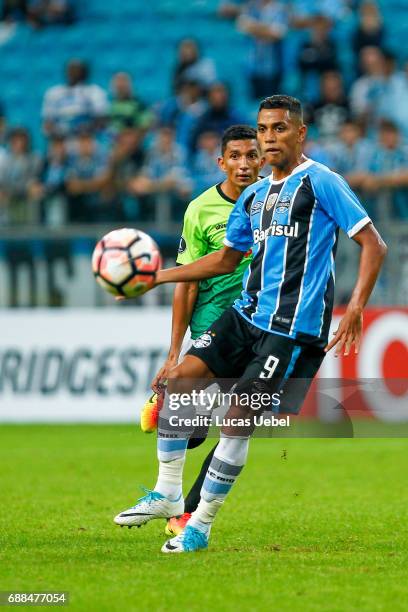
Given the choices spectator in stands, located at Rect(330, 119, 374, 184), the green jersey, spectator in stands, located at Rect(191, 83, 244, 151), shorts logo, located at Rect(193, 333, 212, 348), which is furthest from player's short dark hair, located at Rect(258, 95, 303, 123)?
spectator in stands, located at Rect(191, 83, 244, 151)

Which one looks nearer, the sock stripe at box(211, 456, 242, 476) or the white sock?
the sock stripe at box(211, 456, 242, 476)

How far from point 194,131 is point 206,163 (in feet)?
3.24

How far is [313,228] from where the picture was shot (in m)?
6.30

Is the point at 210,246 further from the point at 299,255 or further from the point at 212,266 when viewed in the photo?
the point at 299,255

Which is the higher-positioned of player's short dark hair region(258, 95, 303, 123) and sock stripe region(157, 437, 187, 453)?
player's short dark hair region(258, 95, 303, 123)

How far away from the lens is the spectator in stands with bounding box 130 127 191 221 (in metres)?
14.8

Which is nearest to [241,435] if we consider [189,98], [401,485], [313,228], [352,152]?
[313,228]

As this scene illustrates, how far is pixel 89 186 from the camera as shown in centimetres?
1586

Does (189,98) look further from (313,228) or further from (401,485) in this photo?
(313,228)

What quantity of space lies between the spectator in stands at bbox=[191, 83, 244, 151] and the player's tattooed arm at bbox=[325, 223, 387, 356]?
10.5 meters

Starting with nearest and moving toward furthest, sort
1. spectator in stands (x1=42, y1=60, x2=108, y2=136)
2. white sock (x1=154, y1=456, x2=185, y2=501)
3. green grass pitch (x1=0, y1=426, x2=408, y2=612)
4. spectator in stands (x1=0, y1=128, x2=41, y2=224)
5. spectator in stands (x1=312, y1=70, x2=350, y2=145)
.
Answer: green grass pitch (x1=0, y1=426, x2=408, y2=612) → white sock (x1=154, y1=456, x2=185, y2=501) → spectator in stands (x1=0, y1=128, x2=41, y2=224) → spectator in stands (x1=312, y1=70, x2=350, y2=145) → spectator in stands (x1=42, y1=60, x2=108, y2=136)

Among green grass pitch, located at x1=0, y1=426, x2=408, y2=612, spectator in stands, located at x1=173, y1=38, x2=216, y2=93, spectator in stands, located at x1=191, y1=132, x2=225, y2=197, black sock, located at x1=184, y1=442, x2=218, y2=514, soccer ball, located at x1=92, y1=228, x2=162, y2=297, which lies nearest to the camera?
green grass pitch, located at x1=0, y1=426, x2=408, y2=612

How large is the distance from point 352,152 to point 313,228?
30.9ft

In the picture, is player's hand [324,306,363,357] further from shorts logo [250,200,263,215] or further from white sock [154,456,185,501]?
white sock [154,456,185,501]
